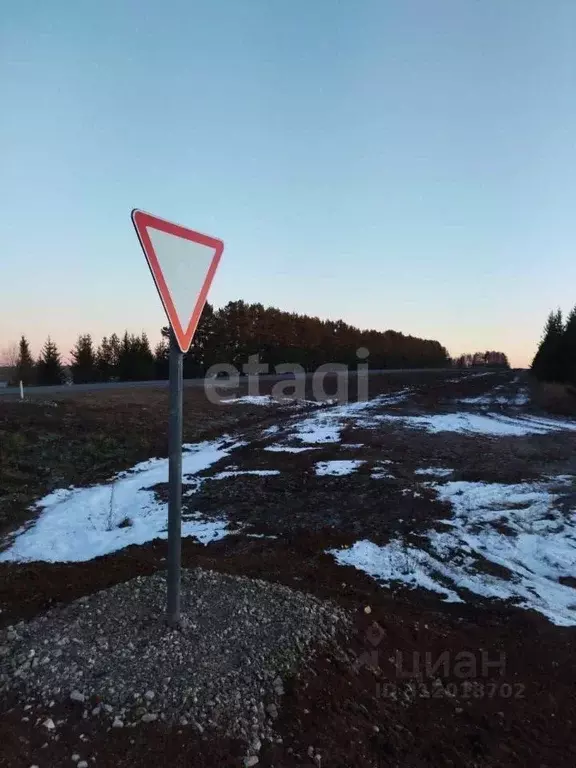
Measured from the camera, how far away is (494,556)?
23.0 feet

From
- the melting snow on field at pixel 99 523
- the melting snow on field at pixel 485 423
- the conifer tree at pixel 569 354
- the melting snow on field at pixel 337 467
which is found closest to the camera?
the melting snow on field at pixel 99 523

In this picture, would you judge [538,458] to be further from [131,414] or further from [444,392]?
[444,392]

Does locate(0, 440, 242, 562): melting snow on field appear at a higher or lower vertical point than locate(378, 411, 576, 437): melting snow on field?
lower

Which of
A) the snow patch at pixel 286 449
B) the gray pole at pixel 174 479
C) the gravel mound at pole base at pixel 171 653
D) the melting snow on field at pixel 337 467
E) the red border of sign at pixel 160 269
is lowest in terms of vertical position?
the melting snow on field at pixel 337 467

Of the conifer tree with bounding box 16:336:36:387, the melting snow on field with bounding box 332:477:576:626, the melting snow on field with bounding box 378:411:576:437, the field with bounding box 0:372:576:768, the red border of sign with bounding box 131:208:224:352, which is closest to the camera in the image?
the field with bounding box 0:372:576:768

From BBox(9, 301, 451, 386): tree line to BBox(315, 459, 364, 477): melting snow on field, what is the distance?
31.1 metres

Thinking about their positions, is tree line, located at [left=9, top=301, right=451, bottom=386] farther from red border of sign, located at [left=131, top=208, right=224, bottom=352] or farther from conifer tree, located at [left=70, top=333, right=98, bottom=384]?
red border of sign, located at [left=131, top=208, right=224, bottom=352]

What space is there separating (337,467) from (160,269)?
31.8 ft

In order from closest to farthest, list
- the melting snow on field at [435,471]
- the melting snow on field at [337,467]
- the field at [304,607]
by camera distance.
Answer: the field at [304,607] < the melting snow on field at [435,471] < the melting snow on field at [337,467]

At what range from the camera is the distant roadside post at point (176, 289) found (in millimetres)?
3303

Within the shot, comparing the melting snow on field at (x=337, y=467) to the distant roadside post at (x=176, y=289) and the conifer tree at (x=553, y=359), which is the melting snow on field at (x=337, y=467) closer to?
the distant roadside post at (x=176, y=289)

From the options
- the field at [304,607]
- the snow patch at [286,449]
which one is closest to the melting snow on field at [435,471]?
the field at [304,607]

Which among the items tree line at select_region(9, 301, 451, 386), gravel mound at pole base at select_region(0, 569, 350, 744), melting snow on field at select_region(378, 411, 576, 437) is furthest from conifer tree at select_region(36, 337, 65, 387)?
gravel mound at pole base at select_region(0, 569, 350, 744)

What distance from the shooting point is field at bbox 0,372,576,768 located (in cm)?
296
